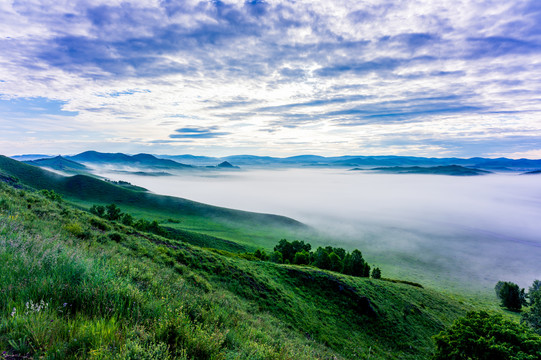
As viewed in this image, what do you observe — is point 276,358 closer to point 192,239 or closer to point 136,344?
point 136,344

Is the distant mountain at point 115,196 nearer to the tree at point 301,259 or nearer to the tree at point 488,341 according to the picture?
the tree at point 301,259

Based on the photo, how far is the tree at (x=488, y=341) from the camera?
16.2 meters

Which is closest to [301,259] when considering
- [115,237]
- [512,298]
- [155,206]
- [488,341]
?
[488,341]

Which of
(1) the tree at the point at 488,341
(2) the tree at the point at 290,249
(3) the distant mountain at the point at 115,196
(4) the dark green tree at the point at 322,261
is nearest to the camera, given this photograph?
(1) the tree at the point at 488,341

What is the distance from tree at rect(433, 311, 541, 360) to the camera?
16.2 metres

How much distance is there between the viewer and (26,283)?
16.3ft

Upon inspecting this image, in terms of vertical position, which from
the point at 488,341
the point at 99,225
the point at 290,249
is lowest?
the point at 290,249

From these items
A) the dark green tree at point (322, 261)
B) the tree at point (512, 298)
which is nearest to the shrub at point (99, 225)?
the dark green tree at point (322, 261)

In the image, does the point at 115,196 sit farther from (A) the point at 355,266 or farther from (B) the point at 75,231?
(B) the point at 75,231

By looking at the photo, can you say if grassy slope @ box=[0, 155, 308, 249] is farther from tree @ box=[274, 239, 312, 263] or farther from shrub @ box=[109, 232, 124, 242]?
shrub @ box=[109, 232, 124, 242]

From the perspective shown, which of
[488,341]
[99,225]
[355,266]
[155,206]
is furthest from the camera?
[155,206]

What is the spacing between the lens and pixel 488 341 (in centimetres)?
1669

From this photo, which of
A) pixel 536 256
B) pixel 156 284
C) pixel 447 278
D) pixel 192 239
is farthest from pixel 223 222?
pixel 536 256

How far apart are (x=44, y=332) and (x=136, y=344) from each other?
1.36 metres
